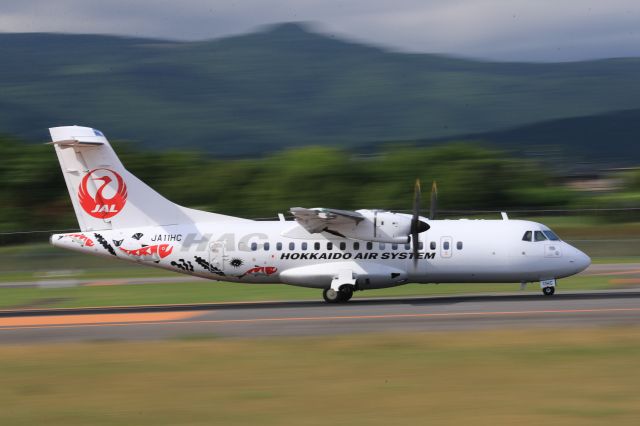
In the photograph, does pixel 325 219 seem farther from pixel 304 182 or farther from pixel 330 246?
pixel 304 182

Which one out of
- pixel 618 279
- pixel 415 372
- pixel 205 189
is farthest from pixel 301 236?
pixel 205 189

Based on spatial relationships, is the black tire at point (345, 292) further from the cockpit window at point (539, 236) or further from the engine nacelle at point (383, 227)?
the cockpit window at point (539, 236)

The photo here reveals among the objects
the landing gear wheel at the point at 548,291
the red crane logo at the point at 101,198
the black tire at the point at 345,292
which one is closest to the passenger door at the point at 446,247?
the black tire at the point at 345,292

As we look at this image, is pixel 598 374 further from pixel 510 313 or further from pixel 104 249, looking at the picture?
pixel 104 249

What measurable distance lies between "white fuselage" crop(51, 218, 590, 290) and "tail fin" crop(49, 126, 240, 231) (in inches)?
11.4

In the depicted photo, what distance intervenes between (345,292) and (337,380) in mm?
10829

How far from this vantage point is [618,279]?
31.0 meters

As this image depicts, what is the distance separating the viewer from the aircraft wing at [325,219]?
77.2 ft

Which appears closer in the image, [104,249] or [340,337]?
[340,337]

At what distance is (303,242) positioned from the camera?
2470 centimetres

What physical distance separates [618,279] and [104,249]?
18.1 m

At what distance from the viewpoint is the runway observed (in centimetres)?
1909

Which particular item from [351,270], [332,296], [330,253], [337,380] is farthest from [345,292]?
[337,380]

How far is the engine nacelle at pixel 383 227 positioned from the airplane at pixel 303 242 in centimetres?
3
